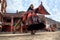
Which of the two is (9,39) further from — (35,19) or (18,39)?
(35,19)

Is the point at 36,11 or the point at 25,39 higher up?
the point at 36,11

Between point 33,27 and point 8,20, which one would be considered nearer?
point 33,27

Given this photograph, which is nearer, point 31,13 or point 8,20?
point 31,13

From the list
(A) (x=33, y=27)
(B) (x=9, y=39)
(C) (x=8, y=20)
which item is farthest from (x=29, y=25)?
(C) (x=8, y=20)

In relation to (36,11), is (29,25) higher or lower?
lower

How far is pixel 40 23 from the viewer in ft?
36.1

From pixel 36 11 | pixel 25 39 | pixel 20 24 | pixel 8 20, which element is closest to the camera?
pixel 25 39

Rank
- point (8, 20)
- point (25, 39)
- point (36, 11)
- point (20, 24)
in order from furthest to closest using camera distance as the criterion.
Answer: point (8, 20) → point (20, 24) → point (36, 11) → point (25, 39)

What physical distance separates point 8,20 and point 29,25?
2513 centimetres

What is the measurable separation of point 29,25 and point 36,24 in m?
0.36

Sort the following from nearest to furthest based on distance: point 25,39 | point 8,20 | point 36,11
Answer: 1. point 25,39
2. point 36,11
3. point 8,20

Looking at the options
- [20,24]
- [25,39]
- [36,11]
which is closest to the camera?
[25,39]

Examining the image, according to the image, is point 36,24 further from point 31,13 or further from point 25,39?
point 25,39

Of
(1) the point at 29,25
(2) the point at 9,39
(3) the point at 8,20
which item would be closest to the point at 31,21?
(1) the point at 29,25
